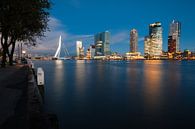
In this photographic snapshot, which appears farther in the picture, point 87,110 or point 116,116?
point 87,110

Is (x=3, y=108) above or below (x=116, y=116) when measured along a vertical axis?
above

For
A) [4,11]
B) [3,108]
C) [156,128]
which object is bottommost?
[156,128]

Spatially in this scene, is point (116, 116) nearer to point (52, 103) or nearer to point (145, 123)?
point (145, 123)

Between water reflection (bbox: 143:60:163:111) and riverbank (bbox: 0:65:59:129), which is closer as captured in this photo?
riverbank (bbox: 0:65:59:129)

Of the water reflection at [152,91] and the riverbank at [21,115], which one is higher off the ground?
the riverbank at [21,115]

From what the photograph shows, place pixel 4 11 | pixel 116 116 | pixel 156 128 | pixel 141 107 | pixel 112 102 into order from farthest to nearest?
pixel 112 102, pixel 141 107, pixel 4 11, pixel 116 116, pixel 156 128

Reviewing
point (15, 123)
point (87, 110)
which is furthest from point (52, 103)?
point (15, 123)

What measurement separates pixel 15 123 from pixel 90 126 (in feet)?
20.0

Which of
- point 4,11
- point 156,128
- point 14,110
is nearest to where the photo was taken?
point 14,110

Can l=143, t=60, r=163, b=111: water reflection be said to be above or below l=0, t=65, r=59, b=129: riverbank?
below

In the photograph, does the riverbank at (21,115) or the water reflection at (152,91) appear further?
the water reflection at (152,91)

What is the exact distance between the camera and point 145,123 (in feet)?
50.2

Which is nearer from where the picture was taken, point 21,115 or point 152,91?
point 21,115

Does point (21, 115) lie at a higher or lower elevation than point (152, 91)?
higher
